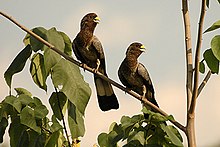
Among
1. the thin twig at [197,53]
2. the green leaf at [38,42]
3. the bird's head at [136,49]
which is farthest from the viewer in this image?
the bird's head at [136,49]

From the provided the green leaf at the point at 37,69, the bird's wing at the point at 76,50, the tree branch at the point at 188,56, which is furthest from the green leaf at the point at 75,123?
the bird's wing at the point at 76,50

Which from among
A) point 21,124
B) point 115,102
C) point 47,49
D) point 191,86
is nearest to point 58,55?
point 47,49

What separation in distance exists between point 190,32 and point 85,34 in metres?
1.85

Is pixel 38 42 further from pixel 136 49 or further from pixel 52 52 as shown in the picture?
pixel 136 49

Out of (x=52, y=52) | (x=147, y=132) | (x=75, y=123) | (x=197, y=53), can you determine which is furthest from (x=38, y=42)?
(x=197, y=53)

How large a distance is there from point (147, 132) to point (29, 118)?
0.59 m

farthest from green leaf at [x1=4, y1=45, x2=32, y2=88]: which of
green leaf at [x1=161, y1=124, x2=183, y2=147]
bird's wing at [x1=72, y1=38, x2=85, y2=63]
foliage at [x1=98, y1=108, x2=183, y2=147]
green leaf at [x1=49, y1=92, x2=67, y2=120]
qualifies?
bird's wing at [x1=72, y1=38, x2=85, y2=63]

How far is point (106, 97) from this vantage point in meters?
3.60

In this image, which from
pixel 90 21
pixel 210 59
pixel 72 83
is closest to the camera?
pixel 210 59

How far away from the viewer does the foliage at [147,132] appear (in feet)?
6.57

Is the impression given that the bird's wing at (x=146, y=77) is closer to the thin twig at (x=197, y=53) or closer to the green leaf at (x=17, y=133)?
the green leaf at (x=17, y=133)

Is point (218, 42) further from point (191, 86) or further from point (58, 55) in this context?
point (58, 55)

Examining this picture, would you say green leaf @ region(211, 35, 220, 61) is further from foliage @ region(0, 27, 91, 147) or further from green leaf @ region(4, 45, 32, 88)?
green leaf @ region(4, 45, 32, 88)

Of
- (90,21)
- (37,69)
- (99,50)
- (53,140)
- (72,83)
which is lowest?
(53,140)
